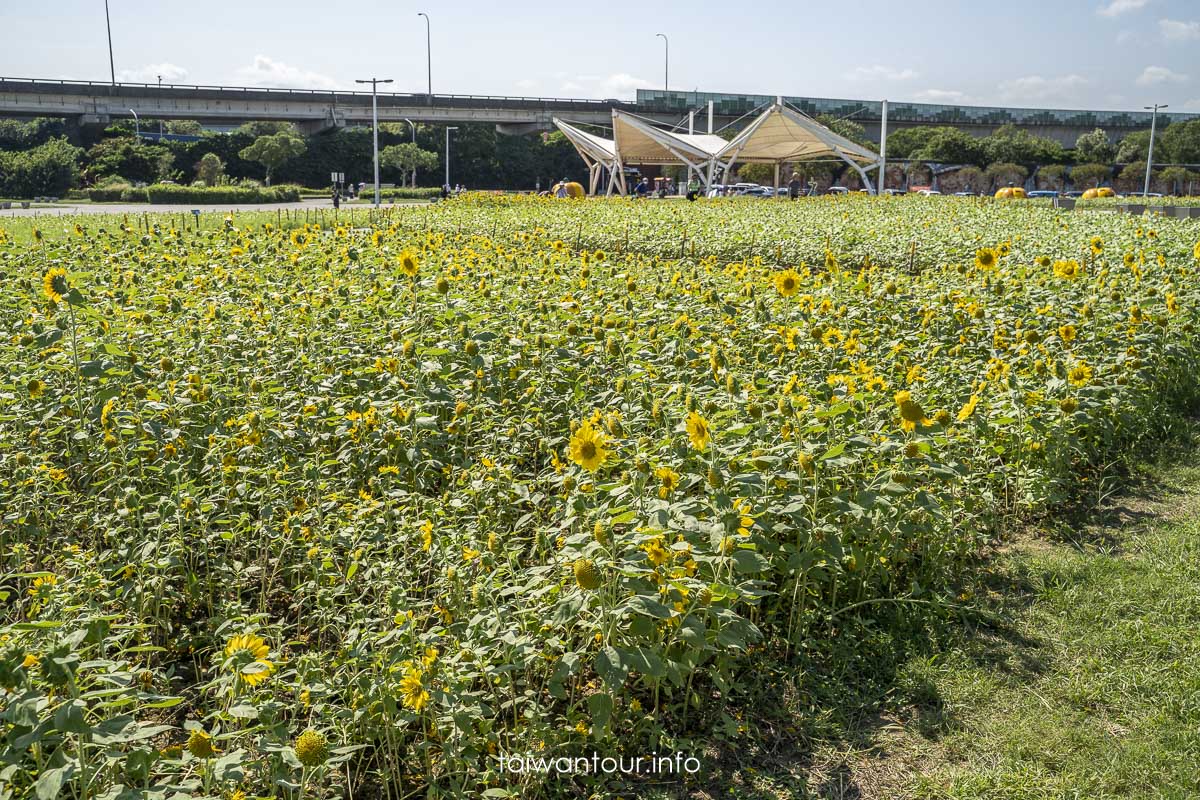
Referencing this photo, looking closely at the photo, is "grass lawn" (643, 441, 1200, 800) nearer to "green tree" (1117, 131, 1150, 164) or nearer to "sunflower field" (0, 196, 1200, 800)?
"sunflower field" (0, 196, 1200, 800)

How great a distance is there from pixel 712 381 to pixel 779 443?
0.85 metres

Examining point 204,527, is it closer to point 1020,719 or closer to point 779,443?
point 779,443

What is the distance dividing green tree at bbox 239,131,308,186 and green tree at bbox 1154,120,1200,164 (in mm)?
53991

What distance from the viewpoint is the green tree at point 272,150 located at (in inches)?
2016

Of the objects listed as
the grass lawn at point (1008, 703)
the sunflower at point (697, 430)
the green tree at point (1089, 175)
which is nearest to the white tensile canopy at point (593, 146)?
the green tree at point (1089, 175)

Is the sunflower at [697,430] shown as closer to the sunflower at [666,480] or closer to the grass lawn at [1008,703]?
the sunflower at [666,480]

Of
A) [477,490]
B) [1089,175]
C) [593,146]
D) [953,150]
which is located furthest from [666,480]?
[1089,175]

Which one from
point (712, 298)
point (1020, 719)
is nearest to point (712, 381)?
point (712, 298)

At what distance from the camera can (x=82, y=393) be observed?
160 inches

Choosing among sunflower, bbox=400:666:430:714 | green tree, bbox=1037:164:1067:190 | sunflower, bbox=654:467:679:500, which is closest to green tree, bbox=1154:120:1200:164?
green tree, bbox=1037:164:1067:190

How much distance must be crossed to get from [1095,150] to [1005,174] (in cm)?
1268

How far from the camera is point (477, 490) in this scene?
123 inches

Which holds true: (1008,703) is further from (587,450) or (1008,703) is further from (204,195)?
(204,195)

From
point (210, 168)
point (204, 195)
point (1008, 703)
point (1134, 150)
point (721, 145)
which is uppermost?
point (1134, 150)
